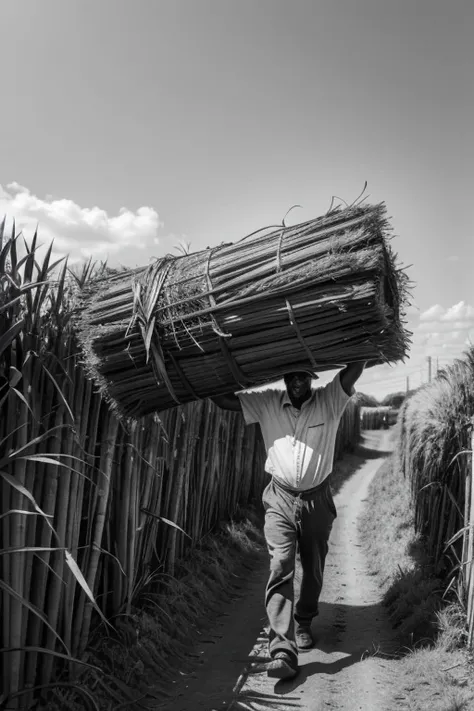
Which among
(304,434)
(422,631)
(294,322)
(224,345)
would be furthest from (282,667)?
A: (294,322)

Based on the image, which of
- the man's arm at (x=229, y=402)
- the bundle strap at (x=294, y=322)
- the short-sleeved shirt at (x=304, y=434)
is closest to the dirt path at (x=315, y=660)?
the short-sleeved shirt at (x=304, y=434)

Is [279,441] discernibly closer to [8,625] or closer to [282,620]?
[282,620]

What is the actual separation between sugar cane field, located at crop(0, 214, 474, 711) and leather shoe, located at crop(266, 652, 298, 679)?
0.06 metres

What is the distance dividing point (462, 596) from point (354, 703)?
3.13ft

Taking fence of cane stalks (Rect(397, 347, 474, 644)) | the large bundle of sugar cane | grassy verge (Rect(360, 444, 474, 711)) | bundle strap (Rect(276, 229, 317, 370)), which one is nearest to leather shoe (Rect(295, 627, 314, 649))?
grassy verge (Rect(360, 444, 474, 711))

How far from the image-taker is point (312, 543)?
3.67 m

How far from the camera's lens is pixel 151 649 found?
3.34 m

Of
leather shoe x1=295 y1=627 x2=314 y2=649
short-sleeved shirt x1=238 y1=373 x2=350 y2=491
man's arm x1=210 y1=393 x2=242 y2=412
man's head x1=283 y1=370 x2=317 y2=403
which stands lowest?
leather shoe x1=295 y1=627 x2=314 y2=649

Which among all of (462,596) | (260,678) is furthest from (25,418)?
(462,596)

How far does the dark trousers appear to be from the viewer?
10.9 ft

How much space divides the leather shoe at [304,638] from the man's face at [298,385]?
1.44m

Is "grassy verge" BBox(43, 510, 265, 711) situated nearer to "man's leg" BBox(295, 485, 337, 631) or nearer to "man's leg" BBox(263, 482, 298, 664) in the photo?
"man's leg" BBox(263, 482, 298, 664)

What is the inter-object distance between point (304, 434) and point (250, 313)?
109cm

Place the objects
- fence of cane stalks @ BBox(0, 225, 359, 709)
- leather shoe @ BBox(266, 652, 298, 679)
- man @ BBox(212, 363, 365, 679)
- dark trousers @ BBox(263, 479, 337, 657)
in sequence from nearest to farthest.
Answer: fence of cane stalks @ BBox(0, 225, 359, 709) → leather shoe @ BBox(266, 652, 298, 679) → dark trousers @ BBox(263, 479, 337, 657) → man @ BBox(212, 363, 365, 679)
